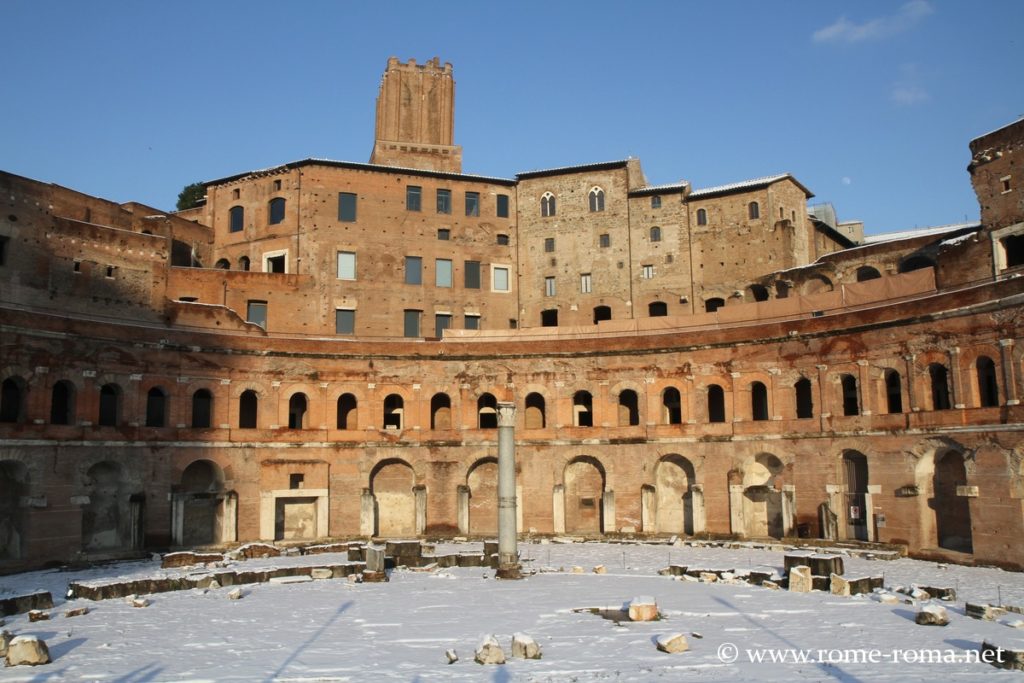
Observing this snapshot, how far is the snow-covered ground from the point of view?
15266 millimetres

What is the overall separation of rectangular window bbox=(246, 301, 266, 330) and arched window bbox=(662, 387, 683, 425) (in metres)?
20.4

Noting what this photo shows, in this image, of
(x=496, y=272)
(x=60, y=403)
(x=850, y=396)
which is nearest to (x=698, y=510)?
(x=850, y=396)

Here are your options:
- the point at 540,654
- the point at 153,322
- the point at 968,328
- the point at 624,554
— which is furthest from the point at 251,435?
the point at 968,328

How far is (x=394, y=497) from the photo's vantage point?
39250mm

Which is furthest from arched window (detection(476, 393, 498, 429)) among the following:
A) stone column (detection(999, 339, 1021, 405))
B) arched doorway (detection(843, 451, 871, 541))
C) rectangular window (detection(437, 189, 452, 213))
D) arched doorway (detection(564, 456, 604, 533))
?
stone column (detection(999, 339, 1021, 405))

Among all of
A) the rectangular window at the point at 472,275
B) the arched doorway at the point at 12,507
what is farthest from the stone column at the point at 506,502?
the rectangular window at the point at 472,275

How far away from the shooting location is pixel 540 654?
16.4m

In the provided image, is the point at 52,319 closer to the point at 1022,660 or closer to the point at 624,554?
the point at 624,554

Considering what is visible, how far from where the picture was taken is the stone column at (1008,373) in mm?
27219

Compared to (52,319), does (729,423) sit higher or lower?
lower

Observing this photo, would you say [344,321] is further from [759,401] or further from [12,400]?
[759,401]

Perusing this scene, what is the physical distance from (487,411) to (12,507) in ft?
66.2

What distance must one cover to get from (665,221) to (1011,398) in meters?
23.1

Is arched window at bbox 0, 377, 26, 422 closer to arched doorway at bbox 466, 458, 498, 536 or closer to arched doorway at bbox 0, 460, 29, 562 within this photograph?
arched doorway at bbox 0, 460, 29, 562
